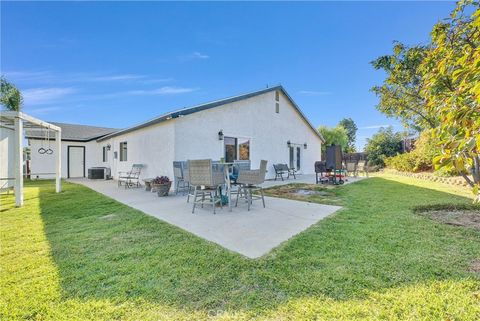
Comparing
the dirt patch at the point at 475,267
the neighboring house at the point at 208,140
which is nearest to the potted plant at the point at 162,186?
the neighboring house at the point at 208,140

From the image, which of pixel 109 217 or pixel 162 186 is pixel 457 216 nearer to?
pixel 109 217

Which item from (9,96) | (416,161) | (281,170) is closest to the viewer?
(281,170)

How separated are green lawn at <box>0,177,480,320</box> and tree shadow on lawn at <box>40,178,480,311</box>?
0.01m

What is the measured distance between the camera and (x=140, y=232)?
4031 mm

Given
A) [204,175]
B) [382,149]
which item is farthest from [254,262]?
[382,149]

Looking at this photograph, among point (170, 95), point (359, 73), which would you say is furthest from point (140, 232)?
point (170, 95)

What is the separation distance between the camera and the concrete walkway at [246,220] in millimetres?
3495

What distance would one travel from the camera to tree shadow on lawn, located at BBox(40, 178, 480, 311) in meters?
2.22

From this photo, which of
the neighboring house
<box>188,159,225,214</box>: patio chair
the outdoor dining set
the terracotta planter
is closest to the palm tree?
the neighboring house

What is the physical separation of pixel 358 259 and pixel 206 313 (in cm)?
194

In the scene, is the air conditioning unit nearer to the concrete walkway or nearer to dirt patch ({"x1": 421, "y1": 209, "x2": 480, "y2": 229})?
the concrete walkway

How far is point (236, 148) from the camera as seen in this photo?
37.0 ft

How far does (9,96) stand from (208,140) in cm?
2346

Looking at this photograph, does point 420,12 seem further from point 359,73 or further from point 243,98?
point 359,73
